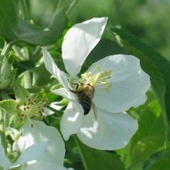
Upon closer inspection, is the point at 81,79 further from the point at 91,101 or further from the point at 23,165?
the point at 23,165

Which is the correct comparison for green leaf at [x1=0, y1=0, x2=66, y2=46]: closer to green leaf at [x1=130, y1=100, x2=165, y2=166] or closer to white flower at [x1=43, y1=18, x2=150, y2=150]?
white flower at [x1=43, y1=18, x2=150, y2=150]

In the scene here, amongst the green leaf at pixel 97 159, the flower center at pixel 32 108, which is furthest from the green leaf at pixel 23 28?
the green leaf at pixel 97 159

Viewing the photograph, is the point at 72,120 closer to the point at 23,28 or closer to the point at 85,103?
the point at 85,103

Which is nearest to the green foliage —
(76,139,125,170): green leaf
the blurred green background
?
(76,139,125,170): green leaf

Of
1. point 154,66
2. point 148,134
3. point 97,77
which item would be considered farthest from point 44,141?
point 148,134

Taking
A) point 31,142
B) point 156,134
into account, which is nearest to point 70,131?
point 31,142

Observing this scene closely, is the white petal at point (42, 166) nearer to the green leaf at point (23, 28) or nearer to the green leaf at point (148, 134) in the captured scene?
the green leaf at point (23, 28)
